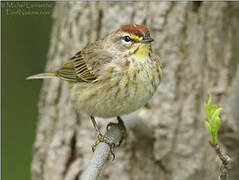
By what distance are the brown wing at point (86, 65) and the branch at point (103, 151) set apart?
1.49 feet

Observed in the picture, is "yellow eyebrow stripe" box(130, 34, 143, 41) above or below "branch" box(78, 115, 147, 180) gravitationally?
above

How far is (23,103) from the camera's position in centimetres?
576

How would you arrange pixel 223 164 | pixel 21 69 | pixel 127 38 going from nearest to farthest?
pixel 223 164, pixel 127 38, pixel 21 69

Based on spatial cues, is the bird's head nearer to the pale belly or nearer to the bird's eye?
the bird's eye

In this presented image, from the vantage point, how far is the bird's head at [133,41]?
3.13 metres

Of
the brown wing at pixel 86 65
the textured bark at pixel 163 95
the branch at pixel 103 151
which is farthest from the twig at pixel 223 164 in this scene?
the textured bark at pixel 163 95

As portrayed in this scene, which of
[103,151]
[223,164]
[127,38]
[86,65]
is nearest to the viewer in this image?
[223,164]

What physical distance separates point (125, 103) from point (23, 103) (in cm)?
295

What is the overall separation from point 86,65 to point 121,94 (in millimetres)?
614

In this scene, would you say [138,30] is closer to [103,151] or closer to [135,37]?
[135,37]

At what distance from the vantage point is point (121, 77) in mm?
3162

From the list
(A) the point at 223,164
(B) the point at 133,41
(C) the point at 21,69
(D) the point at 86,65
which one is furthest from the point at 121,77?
(C) the point at 21,69

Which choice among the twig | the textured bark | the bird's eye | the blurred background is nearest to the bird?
the bird's eye

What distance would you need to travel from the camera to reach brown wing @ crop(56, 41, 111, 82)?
343 centimetres
